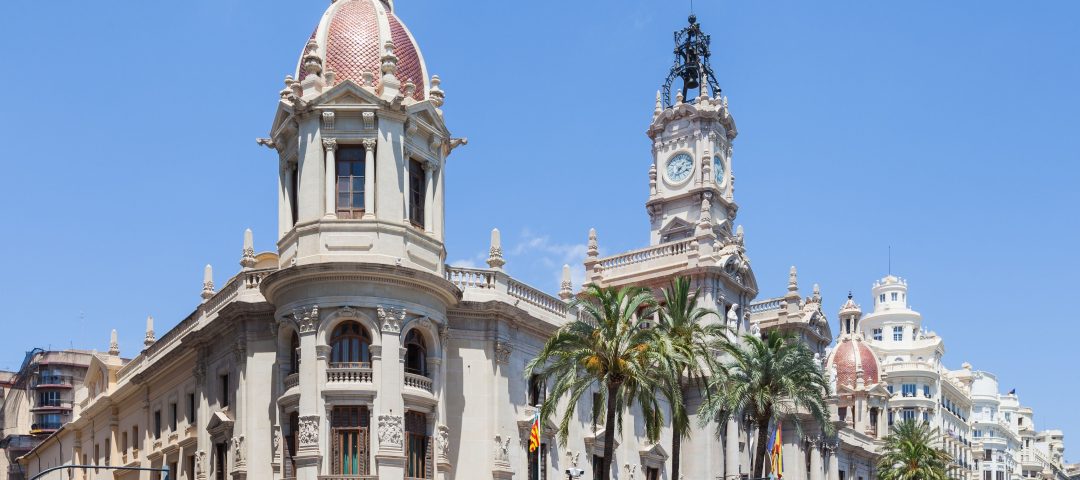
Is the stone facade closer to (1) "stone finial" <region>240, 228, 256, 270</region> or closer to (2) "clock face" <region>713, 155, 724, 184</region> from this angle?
(1) "stone finial" <region>240, 228, 256, 270</region>

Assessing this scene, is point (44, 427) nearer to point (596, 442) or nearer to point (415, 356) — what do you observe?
point (596, 442)

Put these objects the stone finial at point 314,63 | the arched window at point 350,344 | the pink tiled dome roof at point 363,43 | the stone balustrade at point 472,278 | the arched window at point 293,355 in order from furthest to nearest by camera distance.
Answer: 1. the stone balustrade at point 472,278
2. the pink tiled dome roof at point 363,43
3. the stone finial at point 314,63
4. the arched window at point 293,355
5. the arched window at point 350,344

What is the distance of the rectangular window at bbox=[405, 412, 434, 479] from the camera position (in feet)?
185

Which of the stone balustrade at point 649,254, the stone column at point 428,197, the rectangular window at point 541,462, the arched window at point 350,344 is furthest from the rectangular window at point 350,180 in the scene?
the stone balustrade at point 649,254

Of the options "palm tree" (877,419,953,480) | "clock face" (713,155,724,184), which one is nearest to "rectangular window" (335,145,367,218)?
"clock face" (713,155,724,184)

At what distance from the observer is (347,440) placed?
54.6 metres

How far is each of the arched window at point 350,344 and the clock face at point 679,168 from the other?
1440 inches

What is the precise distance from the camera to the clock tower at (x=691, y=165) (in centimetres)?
8662

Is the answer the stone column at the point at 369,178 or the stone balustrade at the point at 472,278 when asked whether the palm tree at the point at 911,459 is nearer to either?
the stone balustrade at the point at 472,278

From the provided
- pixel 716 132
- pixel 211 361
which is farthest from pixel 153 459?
pixel 716 132

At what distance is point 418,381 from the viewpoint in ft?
187

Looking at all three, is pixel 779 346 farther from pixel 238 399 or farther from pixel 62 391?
pixel 62 391

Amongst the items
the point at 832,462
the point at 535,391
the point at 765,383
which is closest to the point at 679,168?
the point at 832,462

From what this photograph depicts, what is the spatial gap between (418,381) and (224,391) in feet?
36.4
